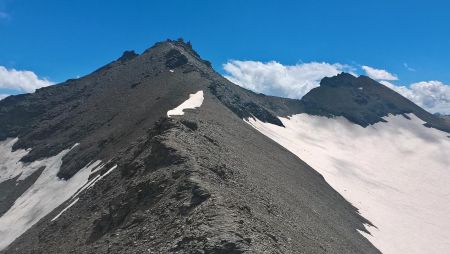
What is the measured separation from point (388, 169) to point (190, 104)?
7951 centimetres

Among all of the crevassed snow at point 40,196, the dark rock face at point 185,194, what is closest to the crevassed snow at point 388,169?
the dark rock face at point 185,194

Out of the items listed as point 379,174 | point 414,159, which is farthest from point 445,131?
point 379,174

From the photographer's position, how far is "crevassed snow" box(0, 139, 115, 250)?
5659cm

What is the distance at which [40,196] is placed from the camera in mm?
66250

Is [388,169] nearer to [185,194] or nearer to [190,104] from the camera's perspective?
[190,104]

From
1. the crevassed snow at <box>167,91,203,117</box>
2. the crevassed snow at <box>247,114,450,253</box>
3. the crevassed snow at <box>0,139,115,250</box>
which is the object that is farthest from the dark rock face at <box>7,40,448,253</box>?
the crevassed snow at <box>247,114,450,253</box>

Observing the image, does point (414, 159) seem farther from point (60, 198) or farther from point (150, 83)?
point (60, 198)

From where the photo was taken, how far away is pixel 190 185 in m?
28.6

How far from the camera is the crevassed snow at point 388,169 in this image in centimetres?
7344

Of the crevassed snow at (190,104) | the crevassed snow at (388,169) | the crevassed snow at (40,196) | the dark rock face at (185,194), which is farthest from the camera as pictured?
the crevassed snow at (388,169)

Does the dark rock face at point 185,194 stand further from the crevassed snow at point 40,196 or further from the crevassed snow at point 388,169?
the crevassed snow at point 388,169

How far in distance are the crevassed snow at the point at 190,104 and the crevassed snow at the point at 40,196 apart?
11.4m

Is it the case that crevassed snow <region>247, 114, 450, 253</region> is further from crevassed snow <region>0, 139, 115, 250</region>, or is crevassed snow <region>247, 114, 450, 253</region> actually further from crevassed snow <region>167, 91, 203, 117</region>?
crevassed snow <region>0, 139, 115, 250</region>

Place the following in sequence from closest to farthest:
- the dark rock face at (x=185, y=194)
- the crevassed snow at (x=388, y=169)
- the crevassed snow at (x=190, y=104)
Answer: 1. the dark rock face at (x=185, y=194)
2. the crevassed snow at (x=190, y=104)
3. the crevassed snow at (x=388, y=169)
